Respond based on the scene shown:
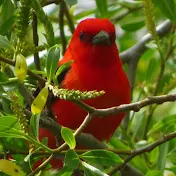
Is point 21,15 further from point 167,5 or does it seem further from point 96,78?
point 96,78

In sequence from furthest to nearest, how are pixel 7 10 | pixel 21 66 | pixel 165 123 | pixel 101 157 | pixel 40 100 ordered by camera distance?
1. pixel 165 123
2. pixel 7 10
3. pixel 101 157
4. pixel 40 100
5. pixel 21 66

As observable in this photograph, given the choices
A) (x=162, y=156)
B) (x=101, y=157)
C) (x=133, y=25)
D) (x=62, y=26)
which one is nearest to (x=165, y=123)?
(x=162, y=156)

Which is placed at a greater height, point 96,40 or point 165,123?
point 96,40

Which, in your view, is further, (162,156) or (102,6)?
(102,6)

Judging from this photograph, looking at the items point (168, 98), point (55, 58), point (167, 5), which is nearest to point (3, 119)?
point (55, 58)

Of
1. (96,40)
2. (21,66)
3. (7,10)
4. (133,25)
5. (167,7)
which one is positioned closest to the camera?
(21,66)

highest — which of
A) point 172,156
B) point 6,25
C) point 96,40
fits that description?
point 6,25

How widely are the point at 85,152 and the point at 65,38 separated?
225cm

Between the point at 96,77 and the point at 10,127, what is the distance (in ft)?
4.82

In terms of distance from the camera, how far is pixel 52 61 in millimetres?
Result: 2434

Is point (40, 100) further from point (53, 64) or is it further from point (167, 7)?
point (167, 7)

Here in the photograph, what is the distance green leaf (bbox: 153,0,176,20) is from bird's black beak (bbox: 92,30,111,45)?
54 cm

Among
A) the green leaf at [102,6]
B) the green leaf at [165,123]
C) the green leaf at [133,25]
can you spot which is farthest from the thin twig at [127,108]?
the green leaf at [133,25]

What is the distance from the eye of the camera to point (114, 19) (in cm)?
493
